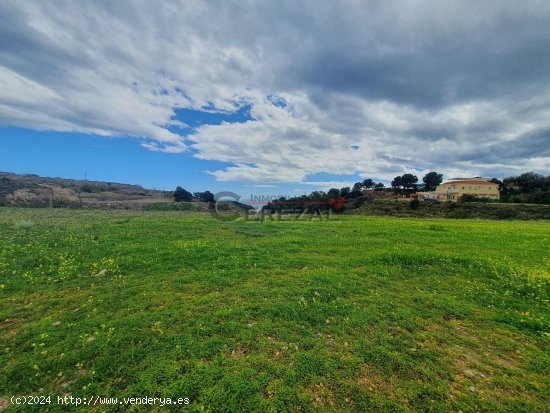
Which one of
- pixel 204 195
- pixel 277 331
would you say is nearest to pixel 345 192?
pixel 204 195

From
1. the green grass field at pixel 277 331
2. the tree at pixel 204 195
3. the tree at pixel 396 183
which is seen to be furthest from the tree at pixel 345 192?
the green grass field at pixel 277 331

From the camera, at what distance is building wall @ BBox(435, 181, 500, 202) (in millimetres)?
91125

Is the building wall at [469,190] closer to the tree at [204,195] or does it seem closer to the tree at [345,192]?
the tree at [345,192]

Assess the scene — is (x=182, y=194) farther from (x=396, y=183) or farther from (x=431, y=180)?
(x=431, y=180)

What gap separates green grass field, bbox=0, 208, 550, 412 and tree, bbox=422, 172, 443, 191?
119218 millimetres

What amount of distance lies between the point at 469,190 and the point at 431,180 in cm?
2267

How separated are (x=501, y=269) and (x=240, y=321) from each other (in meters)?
12.1

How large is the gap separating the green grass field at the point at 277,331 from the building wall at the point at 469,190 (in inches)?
3871

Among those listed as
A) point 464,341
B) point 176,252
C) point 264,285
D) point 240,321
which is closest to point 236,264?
point 264,285

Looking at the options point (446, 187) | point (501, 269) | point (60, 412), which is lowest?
point (60, 412)

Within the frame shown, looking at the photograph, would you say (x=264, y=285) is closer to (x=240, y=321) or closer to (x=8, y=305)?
(x=240, y=321)

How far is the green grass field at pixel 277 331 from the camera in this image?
4.68 meters

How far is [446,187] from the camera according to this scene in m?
102

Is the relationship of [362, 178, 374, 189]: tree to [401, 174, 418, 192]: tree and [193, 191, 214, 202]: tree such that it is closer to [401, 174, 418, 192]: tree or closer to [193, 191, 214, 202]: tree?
[401, 174, 418, 192]: tree
